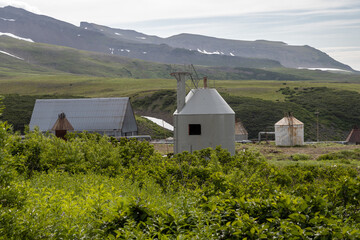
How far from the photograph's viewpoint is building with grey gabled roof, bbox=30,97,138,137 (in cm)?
5481

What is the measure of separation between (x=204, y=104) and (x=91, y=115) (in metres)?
28.4

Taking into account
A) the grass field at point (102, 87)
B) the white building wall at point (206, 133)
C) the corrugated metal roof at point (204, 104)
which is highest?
the grass field at point (102, 87)

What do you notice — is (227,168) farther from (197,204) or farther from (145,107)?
(145,107)

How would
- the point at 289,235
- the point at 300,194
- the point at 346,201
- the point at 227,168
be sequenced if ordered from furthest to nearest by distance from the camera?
the point at 227,168
the point at 300,194
the point at 346,201
the point at 289,235

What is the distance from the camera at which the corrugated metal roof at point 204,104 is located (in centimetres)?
3042

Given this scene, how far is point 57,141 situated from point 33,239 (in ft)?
47.9

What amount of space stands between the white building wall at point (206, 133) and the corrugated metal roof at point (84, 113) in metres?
24.8

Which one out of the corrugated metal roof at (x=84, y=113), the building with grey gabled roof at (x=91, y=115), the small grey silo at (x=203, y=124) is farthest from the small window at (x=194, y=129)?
the corrugated metal roof at (x=84, y=113)

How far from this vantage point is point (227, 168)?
21453 mm

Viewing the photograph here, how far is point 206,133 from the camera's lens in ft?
98.8

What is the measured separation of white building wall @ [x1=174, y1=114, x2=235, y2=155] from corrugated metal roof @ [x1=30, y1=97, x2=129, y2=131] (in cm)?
2479

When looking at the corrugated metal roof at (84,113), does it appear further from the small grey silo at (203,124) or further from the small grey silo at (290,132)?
the small grey silo at (203,124)

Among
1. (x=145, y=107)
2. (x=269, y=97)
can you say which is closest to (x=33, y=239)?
(x=145, y=107)

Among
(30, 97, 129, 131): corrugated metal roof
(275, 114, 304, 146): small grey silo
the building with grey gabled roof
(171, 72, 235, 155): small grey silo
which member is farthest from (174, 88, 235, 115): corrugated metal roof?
(275, 114, 304, 146): small grey silo
